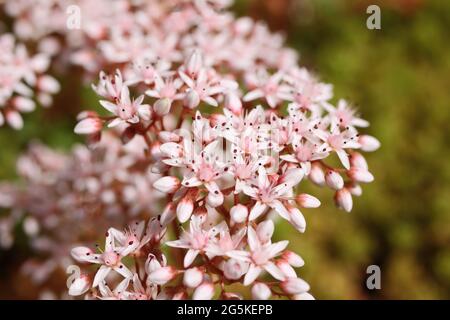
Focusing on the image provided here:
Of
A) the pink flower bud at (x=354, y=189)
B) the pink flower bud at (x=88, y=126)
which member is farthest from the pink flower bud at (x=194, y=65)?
the pink flower bud at (x=354, y=189)

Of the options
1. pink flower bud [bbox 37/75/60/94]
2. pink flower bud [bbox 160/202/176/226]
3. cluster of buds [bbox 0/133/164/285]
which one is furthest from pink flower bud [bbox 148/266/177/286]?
pink flower bud [bbox 37/75/60/94]

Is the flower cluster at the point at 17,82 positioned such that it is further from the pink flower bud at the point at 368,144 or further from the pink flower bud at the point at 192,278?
the pink flower bud at the point at 368,144

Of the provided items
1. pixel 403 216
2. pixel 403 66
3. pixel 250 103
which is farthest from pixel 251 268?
pixel 403 66

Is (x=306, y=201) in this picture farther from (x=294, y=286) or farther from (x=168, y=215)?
(x=168, y=215)

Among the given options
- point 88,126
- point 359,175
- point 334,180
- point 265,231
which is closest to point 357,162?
point 359,175

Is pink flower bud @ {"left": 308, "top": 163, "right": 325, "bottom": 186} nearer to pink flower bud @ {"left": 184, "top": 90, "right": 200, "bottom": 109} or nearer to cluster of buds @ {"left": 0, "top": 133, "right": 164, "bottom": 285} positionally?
pink flower bud @ {"left": 184, "top": 90, "right": 200, "bottom": 109}
